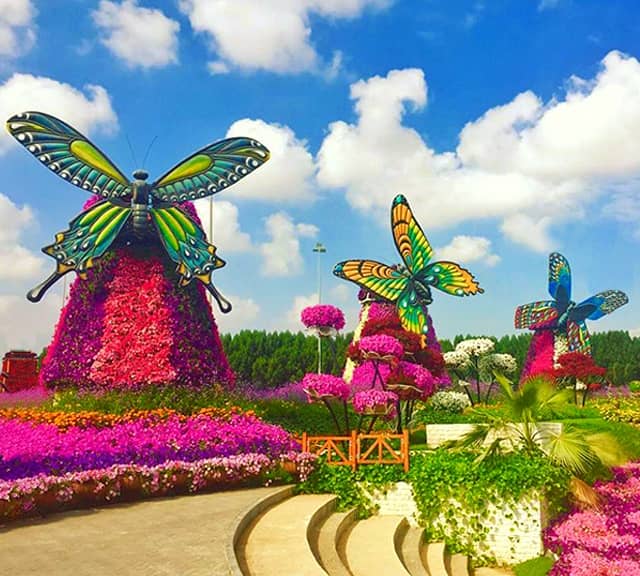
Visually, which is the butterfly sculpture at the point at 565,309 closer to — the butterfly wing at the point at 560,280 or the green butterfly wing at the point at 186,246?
the butterfly wing at the point at 560,280

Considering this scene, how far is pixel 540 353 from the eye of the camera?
3738 cm

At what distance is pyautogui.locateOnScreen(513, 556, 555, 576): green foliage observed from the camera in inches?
411

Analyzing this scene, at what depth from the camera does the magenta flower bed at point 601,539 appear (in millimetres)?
9992

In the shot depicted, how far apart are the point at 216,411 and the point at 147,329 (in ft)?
9.15

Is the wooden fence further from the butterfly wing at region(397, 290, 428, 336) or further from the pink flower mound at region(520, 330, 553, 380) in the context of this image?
the pink flower mound at region(520, 330, 553, 380)

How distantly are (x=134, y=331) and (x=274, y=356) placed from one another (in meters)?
23.1

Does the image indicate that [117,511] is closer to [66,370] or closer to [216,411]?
[216,411]

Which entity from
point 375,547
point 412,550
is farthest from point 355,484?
point 375,547

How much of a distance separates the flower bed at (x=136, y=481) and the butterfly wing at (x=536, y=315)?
1085 inches

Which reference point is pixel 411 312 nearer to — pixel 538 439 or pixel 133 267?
pixel 133 267

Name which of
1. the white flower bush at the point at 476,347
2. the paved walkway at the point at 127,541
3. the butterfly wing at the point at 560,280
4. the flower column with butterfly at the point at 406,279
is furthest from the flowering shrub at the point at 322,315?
the butterfly wing at the point at 560,280

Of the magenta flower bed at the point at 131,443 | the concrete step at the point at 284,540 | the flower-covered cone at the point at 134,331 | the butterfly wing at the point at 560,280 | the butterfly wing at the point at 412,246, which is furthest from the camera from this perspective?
the butterfly wing at the point at 560,280

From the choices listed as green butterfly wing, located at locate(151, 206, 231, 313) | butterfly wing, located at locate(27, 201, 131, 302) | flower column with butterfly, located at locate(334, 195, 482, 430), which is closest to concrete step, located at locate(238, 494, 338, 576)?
green butterfly wing, located at locate(151, 206, 231, 313)

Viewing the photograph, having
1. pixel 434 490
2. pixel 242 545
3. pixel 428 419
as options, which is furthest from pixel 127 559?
pixel 428 419
